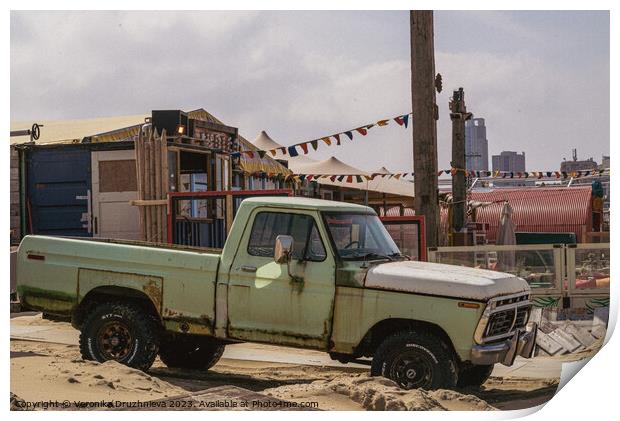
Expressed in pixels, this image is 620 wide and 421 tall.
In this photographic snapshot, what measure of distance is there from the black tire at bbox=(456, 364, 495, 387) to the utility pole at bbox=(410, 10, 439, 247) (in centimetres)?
226

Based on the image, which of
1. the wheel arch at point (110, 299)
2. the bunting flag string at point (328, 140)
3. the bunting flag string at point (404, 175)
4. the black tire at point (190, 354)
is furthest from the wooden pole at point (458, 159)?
the wheel arch at point (110, 299)

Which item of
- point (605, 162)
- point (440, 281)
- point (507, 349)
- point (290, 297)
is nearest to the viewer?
point (440, 281)

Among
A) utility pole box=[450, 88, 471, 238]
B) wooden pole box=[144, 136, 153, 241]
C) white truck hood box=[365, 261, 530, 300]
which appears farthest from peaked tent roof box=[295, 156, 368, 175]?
white truck hood box=[365, 261, 530, 300]

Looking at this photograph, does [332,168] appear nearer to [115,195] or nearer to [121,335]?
[115,195]

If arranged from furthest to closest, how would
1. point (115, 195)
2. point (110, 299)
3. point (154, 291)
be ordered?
point (115, 195) → point (110, 299) → point (154, 291)

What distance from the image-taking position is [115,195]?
8.98 meters

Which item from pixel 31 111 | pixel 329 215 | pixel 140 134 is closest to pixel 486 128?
pixel 329 215

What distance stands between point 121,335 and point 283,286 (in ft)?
5.41

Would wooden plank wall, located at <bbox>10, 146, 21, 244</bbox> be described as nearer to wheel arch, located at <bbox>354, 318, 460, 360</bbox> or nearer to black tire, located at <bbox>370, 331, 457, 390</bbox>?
wheel arch, located at <bbox>354, 318, 460, 360</bbox>

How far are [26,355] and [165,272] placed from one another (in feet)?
5.39

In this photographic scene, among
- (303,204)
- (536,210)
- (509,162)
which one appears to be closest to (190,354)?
(303,204)

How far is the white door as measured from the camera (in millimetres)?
8945

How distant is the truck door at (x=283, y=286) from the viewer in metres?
7.54

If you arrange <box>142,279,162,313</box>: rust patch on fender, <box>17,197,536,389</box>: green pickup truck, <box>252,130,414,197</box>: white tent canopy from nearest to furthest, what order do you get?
1. <box>17,197,536,389</box>: green pickup truck
2. <box>142,279,162,313</box>: rust patch on fender
3. <box>252,130,414,197</box>: white tent canopy
